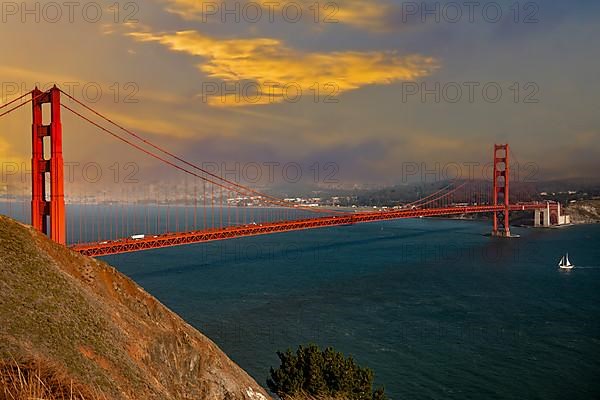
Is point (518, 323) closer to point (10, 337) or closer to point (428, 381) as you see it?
point (428, 381)

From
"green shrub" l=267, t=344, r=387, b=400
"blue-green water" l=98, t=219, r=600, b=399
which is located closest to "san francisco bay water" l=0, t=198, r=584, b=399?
"blue-green water" l=98, t=219, r=600, b=399

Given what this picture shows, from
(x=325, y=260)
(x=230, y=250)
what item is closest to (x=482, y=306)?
(x=325, y=260)

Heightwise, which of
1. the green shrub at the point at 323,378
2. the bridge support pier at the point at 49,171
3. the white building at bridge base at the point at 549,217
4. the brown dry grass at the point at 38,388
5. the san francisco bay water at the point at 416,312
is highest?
the bridge support pier at the point at 49,171

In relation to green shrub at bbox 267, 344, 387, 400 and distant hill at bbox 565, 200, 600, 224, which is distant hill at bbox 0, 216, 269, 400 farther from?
distant hill at bbox 565, 200, 600, 224

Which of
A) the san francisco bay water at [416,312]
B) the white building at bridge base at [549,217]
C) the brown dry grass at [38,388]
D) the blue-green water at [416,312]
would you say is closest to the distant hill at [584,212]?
the white building at bridge base at [549,217]

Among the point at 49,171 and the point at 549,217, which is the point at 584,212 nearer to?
the point at 549,217

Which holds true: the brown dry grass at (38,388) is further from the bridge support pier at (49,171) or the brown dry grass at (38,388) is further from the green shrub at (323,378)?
the bridge support pier at (49,171)
